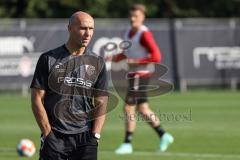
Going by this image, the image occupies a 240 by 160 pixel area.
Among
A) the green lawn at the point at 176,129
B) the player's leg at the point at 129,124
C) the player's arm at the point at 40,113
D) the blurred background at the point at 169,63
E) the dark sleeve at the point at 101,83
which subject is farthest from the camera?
the blurred background at the point at 169,63

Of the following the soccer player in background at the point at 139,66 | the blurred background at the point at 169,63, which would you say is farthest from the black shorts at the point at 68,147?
the soccer player in background at the point at 139,66

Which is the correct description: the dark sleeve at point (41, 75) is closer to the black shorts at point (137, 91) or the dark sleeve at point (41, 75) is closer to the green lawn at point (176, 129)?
the green lawn at point (176, 129)

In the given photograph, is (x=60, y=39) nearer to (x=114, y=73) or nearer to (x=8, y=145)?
(x=114, y=73)

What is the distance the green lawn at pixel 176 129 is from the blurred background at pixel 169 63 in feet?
0.06

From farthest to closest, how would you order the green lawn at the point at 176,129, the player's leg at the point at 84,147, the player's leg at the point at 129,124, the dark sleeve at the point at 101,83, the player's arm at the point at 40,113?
the player's leg at the point at 129,124 → the green lawn at the point at 176,129 → the dark sleeve at the point at 101,83 → the player's leg at the point at 84,147 → the player's arm at the point at 40,113

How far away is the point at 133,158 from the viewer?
12297 mm

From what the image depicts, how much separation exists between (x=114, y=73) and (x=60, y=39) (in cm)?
489

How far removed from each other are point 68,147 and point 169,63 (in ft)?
74.5

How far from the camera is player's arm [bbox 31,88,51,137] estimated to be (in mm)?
7301

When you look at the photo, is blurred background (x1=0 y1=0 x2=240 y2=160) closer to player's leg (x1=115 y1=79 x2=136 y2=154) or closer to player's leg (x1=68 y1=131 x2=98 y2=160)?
player's leg (x1=115 y1=79 x2=136 y2=154)

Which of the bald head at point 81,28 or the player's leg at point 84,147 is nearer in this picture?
the bald head at point 81,28

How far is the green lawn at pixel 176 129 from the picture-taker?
42.4 feet

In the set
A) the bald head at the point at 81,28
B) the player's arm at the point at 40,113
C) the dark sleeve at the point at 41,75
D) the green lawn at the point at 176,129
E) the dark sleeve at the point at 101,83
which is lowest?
the green lawn at the point at 176,129

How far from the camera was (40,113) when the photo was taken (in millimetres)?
7297
